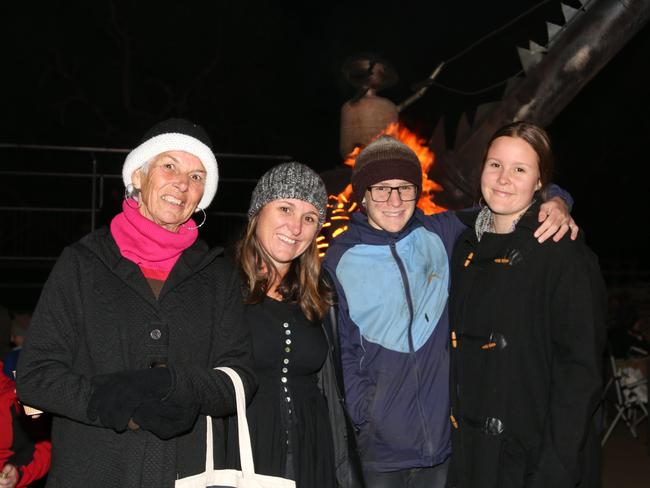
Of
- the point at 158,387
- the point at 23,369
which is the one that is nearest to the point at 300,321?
the point at 158,387

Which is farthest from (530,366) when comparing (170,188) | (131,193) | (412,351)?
(131,193)

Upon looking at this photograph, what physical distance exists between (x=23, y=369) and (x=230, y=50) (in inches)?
798

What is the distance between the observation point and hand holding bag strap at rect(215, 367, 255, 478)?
98.6 inches

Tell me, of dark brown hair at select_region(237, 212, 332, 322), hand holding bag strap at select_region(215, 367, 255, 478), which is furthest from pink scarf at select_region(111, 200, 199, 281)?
dark brown hair at select_region(237, 212, 332, 322)

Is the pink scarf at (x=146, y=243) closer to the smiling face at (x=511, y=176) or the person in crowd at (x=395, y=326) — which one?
the person in crowd at (x=395, y=326)

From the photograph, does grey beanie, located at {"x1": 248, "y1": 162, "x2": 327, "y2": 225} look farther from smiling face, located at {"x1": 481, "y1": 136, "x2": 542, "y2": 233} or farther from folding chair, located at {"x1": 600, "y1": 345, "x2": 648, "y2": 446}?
folding chair, located at {"x1": 600, "y1": 345, "x2": 648, "y2": 446}

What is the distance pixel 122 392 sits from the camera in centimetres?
218

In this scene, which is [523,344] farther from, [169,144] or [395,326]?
[169,144]

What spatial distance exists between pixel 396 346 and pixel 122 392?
1444 millimetres

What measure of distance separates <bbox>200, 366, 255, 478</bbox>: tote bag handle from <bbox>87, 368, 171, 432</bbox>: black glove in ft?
0.98

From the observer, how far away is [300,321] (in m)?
3.18

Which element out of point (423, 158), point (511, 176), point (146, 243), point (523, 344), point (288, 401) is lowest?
point (288, 401)

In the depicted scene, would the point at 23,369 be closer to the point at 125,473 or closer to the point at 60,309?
the point at 60,309

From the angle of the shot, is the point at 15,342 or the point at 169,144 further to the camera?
the point at 15,342
